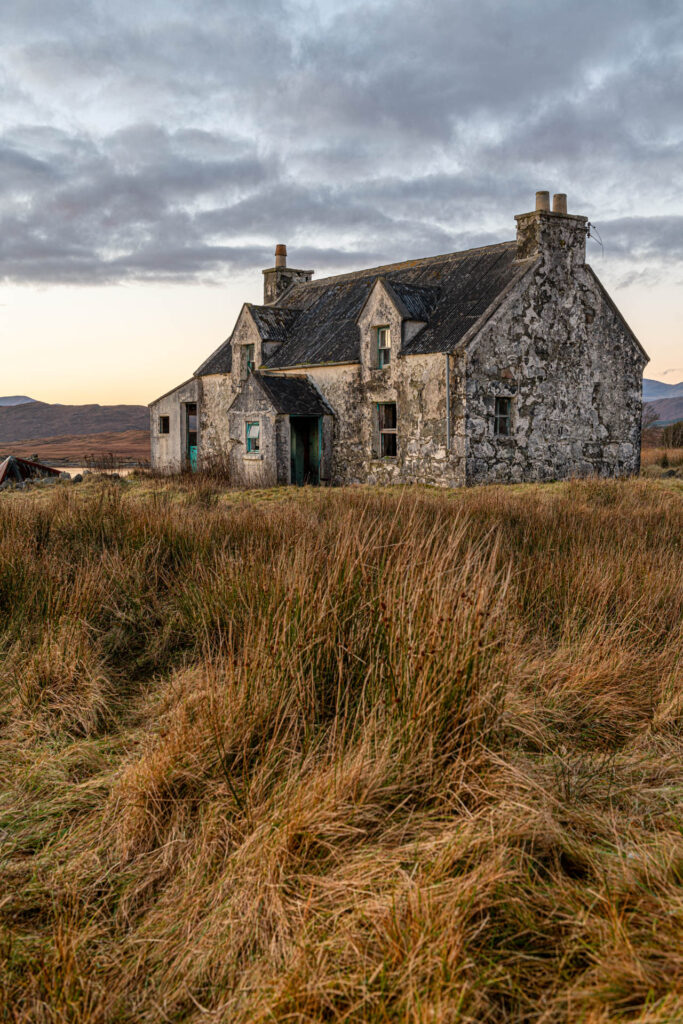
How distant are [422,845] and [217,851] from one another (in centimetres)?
85

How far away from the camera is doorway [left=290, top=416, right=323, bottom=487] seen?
Answer: 2103cm

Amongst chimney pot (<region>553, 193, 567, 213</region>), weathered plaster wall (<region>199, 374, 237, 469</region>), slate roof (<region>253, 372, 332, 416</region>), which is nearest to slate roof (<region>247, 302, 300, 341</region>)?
weathered plaster wall (<region>199, 374, 237, 469</region>)

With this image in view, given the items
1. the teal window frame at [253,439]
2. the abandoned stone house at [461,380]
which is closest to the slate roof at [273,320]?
the abandoned stone house at [461,380]

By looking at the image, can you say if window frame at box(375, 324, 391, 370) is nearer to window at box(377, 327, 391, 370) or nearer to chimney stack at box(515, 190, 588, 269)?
window at box(377, 327, 391, 370)

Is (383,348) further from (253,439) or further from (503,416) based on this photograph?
(253,439)

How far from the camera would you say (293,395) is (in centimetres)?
2056

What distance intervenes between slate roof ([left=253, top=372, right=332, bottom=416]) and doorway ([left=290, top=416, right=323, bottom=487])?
430mm

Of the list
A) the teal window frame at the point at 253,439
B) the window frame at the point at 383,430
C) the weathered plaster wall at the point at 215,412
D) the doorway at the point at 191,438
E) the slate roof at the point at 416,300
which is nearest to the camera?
the slate roof at the point at 416,300

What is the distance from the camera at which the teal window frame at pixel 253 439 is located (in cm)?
2025

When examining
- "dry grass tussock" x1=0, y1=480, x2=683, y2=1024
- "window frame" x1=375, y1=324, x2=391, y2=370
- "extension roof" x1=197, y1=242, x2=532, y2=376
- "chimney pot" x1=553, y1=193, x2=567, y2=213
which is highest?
"chimney pot" x1=553, y1=193, x2=567, y2=213

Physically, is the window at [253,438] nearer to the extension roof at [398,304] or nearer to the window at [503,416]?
the extension roof at [398,304]

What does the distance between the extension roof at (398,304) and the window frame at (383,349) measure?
0.57 m

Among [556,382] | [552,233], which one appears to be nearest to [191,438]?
[556,382]

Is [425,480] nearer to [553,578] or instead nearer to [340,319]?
[340,319]
